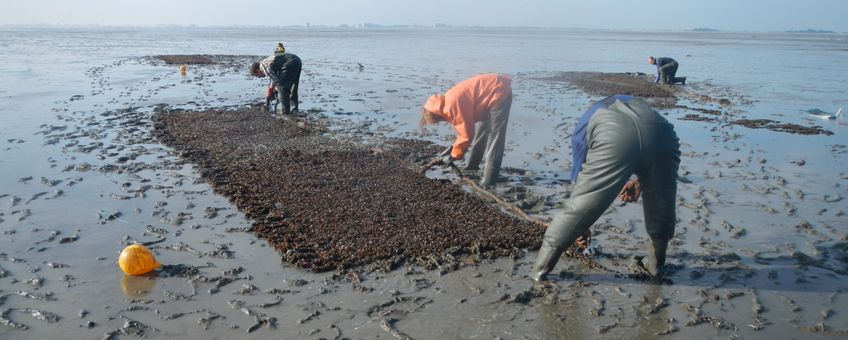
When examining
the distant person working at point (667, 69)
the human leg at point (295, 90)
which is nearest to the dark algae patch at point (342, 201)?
the human leg at point (295, 90)

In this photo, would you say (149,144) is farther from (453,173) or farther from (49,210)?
(453,173)

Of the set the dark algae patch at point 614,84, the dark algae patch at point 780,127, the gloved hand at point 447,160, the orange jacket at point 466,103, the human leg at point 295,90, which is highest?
the orange jacket at point 466,103

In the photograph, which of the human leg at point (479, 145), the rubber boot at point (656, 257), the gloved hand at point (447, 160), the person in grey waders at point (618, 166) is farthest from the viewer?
the human leg at point (479, 145)

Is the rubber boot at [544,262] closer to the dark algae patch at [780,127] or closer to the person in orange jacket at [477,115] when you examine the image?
the person in orange jacket at [477,115]

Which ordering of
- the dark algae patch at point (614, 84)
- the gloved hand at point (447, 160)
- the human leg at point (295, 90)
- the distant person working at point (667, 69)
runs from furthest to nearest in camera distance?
the distant person working at point (667, 69) < the dark algae patch at point (614, 84) < the human leg at point (295, 90) < the gloved hand at point (447, 160)

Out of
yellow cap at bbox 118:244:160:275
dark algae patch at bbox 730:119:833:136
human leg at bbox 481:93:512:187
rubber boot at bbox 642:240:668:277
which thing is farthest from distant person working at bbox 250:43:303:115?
dark algae patch at bbox 730:119:833:136

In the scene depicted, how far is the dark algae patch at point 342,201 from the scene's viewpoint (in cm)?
552

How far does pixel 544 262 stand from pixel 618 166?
1049 mm

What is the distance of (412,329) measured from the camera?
4156 millimetres

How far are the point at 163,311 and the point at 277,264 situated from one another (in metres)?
1.08

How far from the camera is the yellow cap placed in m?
4.84

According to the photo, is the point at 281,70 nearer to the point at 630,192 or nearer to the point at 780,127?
the point at 630,192

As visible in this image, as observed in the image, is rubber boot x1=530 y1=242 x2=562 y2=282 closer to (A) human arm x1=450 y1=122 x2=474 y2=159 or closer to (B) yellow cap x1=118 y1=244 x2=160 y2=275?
(A) human arm x1=450 y1=122 x2=474 y2=159

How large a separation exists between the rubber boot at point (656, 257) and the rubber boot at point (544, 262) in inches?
32.1
